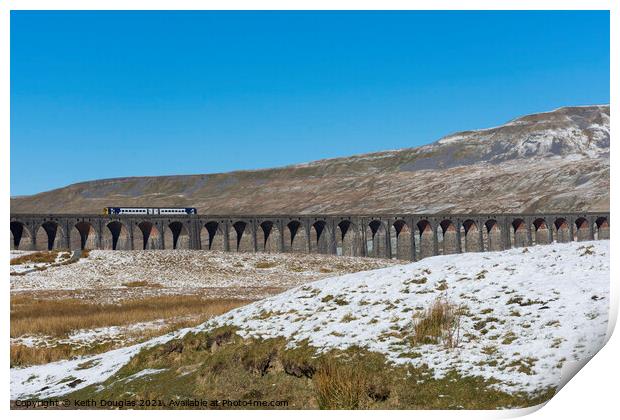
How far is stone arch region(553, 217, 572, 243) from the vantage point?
109 m

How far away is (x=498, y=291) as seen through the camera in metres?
14.5

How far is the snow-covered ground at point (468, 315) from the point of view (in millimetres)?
11820

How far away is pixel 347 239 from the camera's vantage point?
10525 centimetres

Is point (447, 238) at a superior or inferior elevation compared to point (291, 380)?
superior

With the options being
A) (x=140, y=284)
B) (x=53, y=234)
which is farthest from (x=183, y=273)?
(x=53, y=234)

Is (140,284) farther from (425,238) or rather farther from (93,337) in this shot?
(425,238)

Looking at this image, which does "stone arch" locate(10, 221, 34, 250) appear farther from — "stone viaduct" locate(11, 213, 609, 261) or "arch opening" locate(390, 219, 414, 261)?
"arch opening" locate(390, 219, 414, 261)

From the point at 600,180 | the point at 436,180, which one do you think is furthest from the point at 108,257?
the point at 436,180

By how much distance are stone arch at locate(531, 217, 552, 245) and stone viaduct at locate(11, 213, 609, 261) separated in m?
0.16

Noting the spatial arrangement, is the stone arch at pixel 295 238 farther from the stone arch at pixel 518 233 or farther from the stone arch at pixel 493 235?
the stone arch at pixel 518 233

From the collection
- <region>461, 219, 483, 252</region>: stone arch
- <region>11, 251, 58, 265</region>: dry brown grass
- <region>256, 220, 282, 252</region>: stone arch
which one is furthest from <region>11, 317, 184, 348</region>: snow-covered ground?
<region>461, 219, 483, 252</region>: stone arch

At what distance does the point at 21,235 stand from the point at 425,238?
58964 millimetres

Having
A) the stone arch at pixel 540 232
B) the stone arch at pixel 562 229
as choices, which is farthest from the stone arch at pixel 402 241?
the stone arch at pixel 562 229
